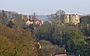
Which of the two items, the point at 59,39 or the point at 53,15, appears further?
the point at 53,15

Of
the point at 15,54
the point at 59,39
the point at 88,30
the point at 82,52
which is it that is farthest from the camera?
the point at 88,30

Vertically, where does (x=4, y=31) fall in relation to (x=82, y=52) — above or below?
above

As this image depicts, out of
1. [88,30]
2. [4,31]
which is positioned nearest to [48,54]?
[4,31]

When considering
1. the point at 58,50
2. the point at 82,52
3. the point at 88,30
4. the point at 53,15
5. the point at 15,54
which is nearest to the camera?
the point at 15,54

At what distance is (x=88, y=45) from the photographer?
35.2 metres

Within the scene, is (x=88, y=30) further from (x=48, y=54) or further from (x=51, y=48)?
(x=48, y=54)

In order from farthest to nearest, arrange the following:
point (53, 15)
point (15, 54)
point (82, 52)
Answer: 1. point (53, 15)
2. point (82, 52)
3. point (15, 54)

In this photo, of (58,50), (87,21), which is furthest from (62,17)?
(58,50)

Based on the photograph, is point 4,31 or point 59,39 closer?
point 4,31

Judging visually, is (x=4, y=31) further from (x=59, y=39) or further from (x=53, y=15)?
(x=53, y=15)

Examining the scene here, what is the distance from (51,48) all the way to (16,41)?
37.1ft

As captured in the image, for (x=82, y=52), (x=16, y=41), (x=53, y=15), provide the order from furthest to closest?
(x=53, y=15) < (x=82, y=52) < (x=16, y=41)

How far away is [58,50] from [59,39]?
787 cm

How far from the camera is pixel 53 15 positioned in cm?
6862
